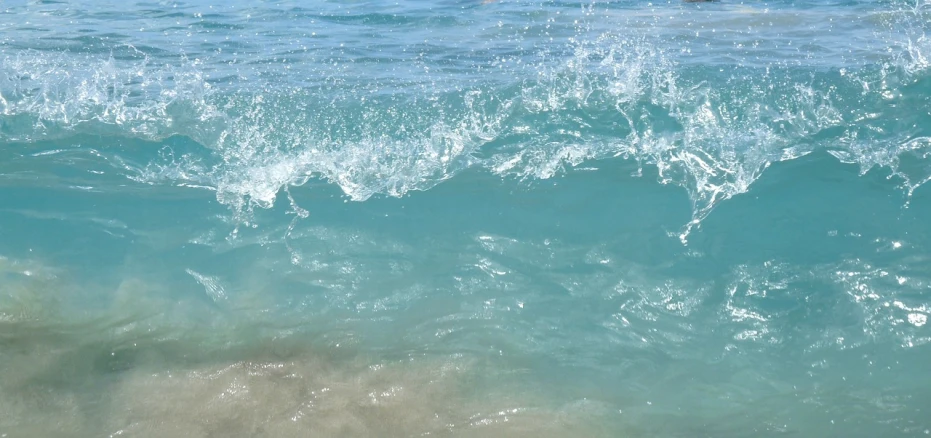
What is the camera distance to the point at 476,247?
4.95m

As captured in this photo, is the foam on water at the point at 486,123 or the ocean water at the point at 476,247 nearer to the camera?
the ocean water at the point at 476,247

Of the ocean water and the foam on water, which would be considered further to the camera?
the foam on water

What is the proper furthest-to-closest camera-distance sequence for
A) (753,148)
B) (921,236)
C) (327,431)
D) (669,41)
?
(669,41) < (753,148) < (921,236) < (327,431)

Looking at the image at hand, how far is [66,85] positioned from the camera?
21.6ft

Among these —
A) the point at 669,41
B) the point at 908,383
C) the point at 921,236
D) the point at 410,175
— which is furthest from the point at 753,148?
the point at 669,41

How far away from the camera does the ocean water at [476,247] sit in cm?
396

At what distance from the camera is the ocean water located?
3.96 m

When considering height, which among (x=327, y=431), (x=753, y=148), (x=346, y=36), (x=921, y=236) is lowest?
(x=327, y=431)

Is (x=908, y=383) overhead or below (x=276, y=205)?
below

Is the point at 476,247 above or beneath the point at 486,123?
beneath

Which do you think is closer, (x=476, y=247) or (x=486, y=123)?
(x=476, y=247)

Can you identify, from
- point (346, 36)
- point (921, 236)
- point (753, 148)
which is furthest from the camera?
point (346, 36)

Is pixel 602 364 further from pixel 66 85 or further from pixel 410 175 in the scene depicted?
pixel 66 85

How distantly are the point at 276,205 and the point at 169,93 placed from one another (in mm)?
1840
